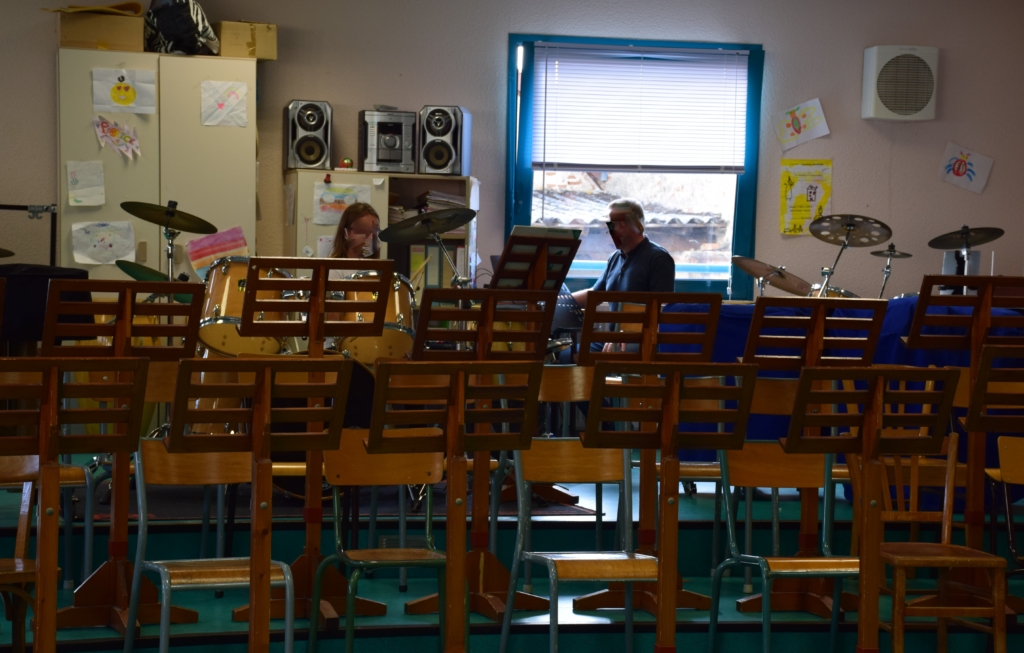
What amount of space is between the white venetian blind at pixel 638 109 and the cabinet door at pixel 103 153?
2382 millimetres

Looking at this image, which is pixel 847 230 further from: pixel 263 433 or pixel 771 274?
Result: pixel 263 433

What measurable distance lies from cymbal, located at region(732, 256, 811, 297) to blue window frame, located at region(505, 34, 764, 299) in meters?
1.23

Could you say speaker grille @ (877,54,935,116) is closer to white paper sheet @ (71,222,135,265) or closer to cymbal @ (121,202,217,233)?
cymbal @ (121,202,217,233)

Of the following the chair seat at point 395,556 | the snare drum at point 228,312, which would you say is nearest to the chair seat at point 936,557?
the chair seat at point 395,556

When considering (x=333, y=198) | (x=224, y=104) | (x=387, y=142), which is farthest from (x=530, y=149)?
(x=224, y=104)

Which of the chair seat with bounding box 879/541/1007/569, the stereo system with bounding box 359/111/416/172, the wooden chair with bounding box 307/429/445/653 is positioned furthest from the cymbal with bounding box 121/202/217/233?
the chair seat with bounding box 879/541/1007/569

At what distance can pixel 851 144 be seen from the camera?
734 centimetres

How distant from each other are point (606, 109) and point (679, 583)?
4.02 m

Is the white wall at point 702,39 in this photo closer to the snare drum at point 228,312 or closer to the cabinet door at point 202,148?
the cabinet door at point 202,148

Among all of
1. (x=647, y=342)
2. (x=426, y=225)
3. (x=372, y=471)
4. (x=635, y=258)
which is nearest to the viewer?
(x=372, y=471)

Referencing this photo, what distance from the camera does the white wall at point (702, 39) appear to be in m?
6.46

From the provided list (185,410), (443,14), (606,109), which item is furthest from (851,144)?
(185,410)

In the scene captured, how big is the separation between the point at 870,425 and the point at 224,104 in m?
4.38

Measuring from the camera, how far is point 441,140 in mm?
6453
